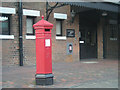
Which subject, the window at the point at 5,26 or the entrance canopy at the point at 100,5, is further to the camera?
the entrance canopy at the point at 100,5

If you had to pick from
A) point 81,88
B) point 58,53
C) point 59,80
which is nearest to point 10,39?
point 58,53

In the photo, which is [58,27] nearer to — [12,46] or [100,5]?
[100,5]

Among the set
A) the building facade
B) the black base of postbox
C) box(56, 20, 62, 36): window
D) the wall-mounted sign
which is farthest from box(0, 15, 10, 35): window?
the black base of postbox

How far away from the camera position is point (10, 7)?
12.3 m

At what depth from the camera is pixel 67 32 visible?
1498 centimetres

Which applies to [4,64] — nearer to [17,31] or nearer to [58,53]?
[17,31]

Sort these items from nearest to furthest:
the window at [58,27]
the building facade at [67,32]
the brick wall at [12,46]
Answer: the brick wall at [12,46] < the building facade at [67,32] < the window at [58,27]

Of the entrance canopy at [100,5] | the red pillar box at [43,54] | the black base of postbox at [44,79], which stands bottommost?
the black base of postbox at [44,79]

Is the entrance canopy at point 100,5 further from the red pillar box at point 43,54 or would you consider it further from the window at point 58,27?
the red pillar box at point 43,54

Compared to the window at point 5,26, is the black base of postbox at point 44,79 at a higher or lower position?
lower

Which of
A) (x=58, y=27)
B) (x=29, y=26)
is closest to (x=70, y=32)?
(x=58, y=27)

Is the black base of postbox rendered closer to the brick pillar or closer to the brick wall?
the brick wall

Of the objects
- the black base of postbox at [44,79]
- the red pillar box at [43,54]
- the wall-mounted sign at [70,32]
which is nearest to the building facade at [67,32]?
the wall-mounted sign at [70,32]

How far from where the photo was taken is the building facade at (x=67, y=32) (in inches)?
487
